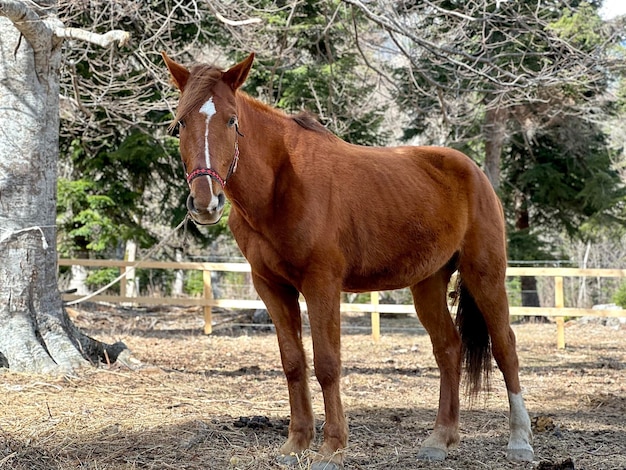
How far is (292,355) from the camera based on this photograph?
153 inches

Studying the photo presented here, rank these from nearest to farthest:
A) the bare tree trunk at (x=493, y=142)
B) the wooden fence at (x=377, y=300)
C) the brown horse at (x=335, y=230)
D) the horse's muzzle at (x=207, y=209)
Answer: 1. the horse's muzzle at (x=207, y=209)
2. the brown horse at (x=335, y=230)
3. the wooden fence at (x=377, y=300)
4. the bare tree trunk at (x=493, y=142)

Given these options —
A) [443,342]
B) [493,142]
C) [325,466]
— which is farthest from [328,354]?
[493,142]

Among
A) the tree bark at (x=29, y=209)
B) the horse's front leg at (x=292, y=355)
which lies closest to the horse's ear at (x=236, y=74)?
the horse's front leg at (x=292, y=355)

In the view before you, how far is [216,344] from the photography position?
10.3 m

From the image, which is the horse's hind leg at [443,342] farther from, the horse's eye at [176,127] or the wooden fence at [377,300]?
the wooden fence at [377,300]

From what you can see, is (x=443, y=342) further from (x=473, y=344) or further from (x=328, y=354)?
(x=328, y=354)

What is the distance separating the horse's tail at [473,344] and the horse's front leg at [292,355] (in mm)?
1316

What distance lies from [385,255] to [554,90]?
1150cm

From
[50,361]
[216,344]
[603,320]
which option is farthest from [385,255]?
[603,320]

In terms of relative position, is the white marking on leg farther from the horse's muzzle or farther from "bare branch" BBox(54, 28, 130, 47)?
"bare branch" BBox(54, 28, 130, 47)

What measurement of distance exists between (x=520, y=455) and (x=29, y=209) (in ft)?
15.5

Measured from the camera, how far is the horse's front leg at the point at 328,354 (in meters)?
3.61

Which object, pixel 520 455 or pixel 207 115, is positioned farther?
pixel 520 455

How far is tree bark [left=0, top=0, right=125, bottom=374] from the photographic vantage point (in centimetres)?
612
